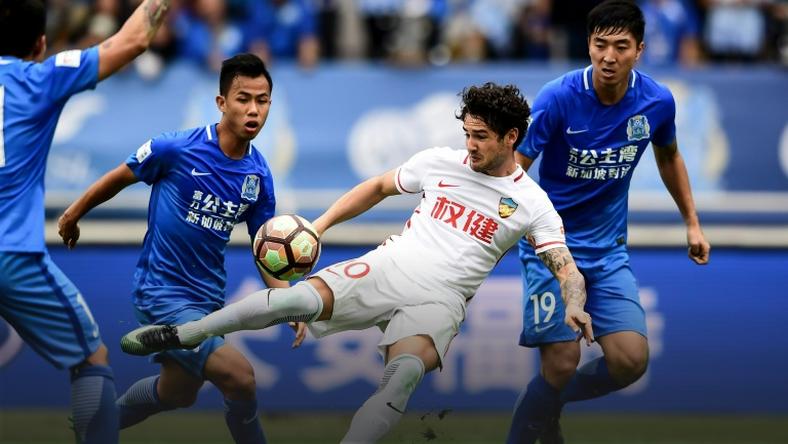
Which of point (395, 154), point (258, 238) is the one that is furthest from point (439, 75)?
point (258, 238)

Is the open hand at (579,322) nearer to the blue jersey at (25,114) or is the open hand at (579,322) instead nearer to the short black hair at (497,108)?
the short black hair at (497,108)

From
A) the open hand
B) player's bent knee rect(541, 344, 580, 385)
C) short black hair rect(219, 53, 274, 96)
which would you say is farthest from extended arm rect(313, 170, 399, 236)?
player's bent knee rect(541, 344, 580, 385)

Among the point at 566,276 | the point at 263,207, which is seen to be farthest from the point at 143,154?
the point at 566,276

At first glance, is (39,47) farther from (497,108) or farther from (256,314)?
(497,108)

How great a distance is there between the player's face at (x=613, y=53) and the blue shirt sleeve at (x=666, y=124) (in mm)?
393

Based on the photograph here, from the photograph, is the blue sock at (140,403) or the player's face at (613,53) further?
the blue sock at (140,403)

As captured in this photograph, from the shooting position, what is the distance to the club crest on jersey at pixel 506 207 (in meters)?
6.88

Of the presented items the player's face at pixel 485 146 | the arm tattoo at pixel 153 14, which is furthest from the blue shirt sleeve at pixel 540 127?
the arm tattoo at pixel 153 14

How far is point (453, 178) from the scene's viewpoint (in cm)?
700

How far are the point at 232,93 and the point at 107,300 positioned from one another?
5110mm

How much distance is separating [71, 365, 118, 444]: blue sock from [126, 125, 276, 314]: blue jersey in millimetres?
702

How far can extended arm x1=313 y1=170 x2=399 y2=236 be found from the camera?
7.01 meters

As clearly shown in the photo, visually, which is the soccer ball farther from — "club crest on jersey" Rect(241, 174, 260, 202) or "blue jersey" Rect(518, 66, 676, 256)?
"blue jersey" Rect(518, 66, 676, 256)

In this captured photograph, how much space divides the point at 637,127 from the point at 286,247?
224 cm
